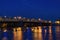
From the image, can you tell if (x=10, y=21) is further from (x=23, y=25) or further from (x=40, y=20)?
(x=40, y=20)

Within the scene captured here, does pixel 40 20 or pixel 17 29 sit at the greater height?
pixel 40 20

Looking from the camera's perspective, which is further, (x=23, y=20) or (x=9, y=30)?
(x=23, y=20)

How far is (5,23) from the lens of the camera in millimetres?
29312

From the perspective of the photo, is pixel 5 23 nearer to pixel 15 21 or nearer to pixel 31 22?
pixel 15 21

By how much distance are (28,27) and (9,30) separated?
7.25 meters

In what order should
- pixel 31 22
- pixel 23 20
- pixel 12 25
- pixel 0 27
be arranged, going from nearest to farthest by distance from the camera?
pixel 0 27 < pixel 12 25 < pixel 23 20 < pixel 31 22

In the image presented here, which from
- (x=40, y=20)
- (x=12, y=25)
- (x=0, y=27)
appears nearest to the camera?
(x=0, y=27)

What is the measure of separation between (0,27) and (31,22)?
1072 cm

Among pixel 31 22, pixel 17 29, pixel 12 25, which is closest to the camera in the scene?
pixel 12 25

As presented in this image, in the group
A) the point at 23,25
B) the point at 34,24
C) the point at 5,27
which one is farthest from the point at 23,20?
the point at 5,27

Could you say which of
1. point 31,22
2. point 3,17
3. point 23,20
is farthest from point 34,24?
point 3,17

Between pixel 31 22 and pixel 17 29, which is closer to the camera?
pixel 17 29

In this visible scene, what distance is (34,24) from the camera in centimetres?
4022

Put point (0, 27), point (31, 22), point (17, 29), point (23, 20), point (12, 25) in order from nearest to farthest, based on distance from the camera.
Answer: point (0, 27) → point (12, 25) → point (17, 29) → point (23, 20) → point (31, 22)
